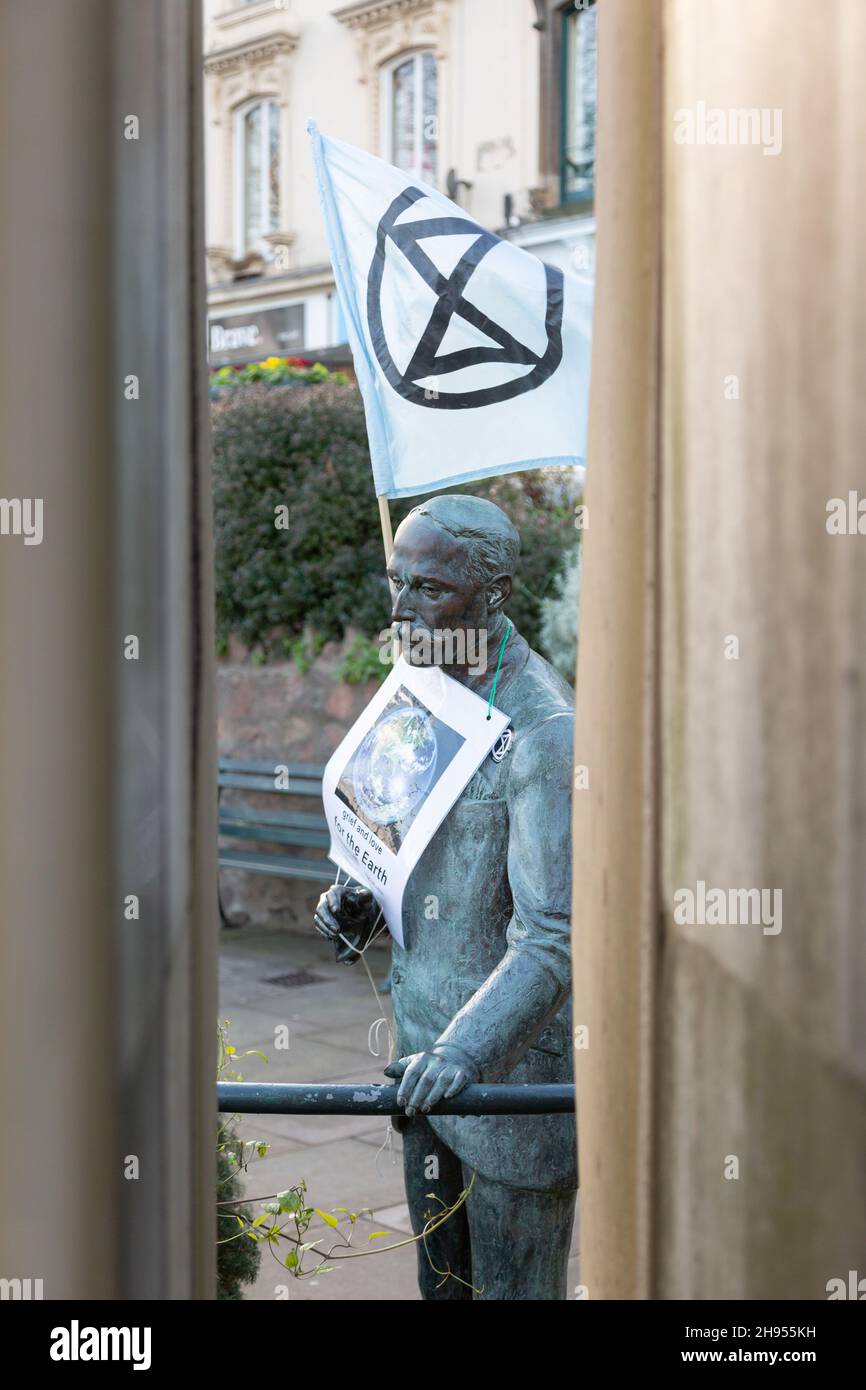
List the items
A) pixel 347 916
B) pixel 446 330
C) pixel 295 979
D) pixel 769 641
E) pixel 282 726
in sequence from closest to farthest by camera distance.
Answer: pixel 769 641 < pixel 347 916 < pixel 446 330 < pixel 295 979 < pixel 282 726

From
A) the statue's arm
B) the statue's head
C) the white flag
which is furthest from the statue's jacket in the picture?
the white flag

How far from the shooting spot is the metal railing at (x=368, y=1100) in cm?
214

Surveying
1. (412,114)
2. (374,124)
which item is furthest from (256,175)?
(412,114)

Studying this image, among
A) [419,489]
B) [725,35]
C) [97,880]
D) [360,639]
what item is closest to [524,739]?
[419,489]

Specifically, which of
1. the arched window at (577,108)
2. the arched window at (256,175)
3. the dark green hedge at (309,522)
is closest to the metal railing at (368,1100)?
the dark green hedge at (309,522)

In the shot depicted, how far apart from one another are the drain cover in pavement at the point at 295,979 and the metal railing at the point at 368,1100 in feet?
18.7

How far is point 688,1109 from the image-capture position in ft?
4.35

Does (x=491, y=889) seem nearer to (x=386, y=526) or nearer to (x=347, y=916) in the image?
(x=347, y=916)

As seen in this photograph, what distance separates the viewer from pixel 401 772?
2.62 metres

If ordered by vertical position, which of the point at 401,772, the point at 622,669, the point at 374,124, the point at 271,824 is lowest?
the point at 271,824

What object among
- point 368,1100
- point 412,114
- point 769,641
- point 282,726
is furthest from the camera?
point 412,114

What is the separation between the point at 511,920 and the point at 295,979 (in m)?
5.66

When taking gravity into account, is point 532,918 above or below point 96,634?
below
